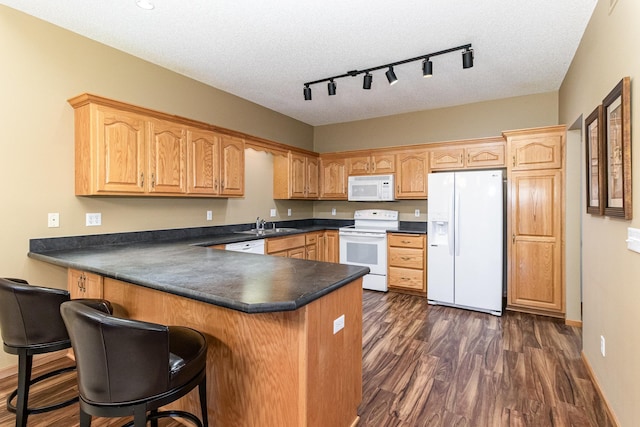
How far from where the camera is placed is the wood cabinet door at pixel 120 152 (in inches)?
105

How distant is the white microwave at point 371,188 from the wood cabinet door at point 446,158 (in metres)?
0.66

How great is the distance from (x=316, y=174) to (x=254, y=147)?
1.54 metres

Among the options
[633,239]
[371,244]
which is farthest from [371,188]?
[633,239]

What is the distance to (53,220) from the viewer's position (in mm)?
2660

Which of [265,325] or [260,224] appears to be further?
[260,224]

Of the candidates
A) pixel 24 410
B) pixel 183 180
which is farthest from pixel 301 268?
pixel 183 180

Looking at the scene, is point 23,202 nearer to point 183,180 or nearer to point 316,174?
point 183,180

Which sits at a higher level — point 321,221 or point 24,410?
point 321,221

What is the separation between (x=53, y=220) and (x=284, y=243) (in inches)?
96.7

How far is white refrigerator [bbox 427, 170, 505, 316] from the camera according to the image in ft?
12.6

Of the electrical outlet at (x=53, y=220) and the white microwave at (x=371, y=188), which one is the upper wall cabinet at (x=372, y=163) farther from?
the electrical outlet at (x=53, y=220)

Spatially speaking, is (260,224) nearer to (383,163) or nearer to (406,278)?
(383,163)

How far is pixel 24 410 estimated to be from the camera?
170 centimetres

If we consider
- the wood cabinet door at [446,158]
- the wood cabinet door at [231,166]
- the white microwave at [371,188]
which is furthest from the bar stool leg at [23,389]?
the wood cabinet door at [446,158]
